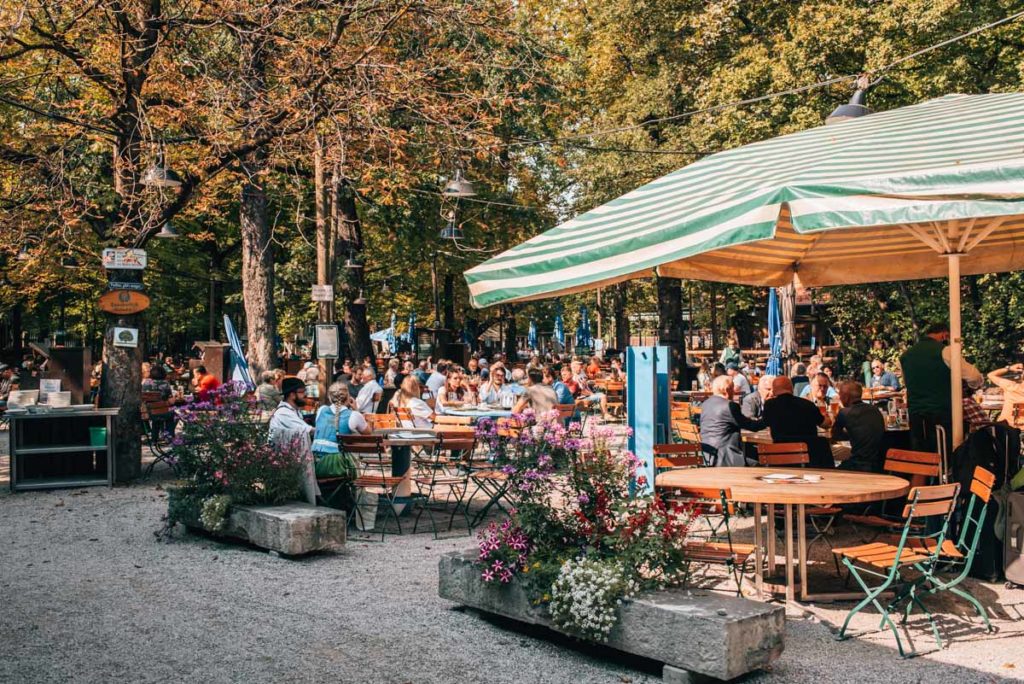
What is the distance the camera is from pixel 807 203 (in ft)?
16.6

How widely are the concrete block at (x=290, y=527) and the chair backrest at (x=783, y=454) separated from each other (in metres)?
3.56

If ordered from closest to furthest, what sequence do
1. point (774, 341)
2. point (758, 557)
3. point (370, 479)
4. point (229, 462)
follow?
point (758, 557)
point (229, 462)
point (370, 479)
point (774, 341)

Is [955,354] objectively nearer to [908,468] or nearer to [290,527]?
[908,468]

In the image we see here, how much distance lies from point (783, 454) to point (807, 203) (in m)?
3.62

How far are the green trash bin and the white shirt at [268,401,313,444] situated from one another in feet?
16.0

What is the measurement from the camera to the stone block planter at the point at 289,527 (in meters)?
8.03

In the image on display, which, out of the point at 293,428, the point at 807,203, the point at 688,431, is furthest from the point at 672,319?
the point at 807,203

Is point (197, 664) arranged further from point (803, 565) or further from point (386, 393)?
point (386, 393)

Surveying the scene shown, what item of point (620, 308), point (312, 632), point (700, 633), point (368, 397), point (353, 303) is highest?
point (620, 308)

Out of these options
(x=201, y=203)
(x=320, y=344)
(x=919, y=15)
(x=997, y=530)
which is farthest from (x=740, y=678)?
(x=919, y=15)

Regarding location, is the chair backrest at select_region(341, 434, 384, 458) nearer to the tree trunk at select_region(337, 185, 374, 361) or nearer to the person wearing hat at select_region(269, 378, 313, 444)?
the person wearing hat at select_region(269, 378, 313, 444)

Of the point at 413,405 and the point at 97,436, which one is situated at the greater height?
the point at 413,405

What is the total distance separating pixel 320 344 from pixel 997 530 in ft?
33.4

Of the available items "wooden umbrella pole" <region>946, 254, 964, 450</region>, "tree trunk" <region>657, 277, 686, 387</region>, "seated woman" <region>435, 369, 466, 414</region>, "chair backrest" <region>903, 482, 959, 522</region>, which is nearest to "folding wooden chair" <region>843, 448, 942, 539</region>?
"wooden umbrella pole" <region>946, 254, 964, 450</region>
